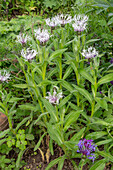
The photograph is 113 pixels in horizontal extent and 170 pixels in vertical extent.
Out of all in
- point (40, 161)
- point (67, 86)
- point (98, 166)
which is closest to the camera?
point (98, 166)

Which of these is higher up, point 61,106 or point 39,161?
point 61,106

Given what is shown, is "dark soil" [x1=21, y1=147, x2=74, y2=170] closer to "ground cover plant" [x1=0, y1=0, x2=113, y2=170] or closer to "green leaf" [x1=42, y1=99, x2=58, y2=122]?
"ground cover plant" [x1=0, y1=0, x2=113, y2=170]

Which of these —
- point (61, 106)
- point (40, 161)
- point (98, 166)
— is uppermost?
point (61, 106)

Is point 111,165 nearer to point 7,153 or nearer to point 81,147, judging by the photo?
point 81,147

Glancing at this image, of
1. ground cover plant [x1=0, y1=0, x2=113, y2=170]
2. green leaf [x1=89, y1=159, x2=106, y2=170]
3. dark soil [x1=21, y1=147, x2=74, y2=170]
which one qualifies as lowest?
dark soil [x1=21, y1=147, x2=74, y2=170]

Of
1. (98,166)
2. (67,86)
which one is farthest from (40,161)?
(67,86)

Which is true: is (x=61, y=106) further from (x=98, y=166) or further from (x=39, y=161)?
(x=39, y=161)

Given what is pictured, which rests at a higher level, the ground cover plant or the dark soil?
the ground cover plant

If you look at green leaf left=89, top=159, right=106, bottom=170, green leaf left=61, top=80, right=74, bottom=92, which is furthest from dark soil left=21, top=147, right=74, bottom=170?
green leaf left=61, top=80, right=74, bottom=92

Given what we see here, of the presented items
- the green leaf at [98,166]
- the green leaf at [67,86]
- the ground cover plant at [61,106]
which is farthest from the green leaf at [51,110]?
the green leaf at [98,166]

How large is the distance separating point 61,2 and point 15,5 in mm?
1367

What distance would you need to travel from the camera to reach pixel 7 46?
130 inches

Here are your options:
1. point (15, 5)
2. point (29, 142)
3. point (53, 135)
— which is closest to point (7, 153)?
point (29, 142)

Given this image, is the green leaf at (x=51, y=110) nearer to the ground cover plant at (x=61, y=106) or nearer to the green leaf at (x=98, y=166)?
the ground cover plant at (x=61, y=106)
